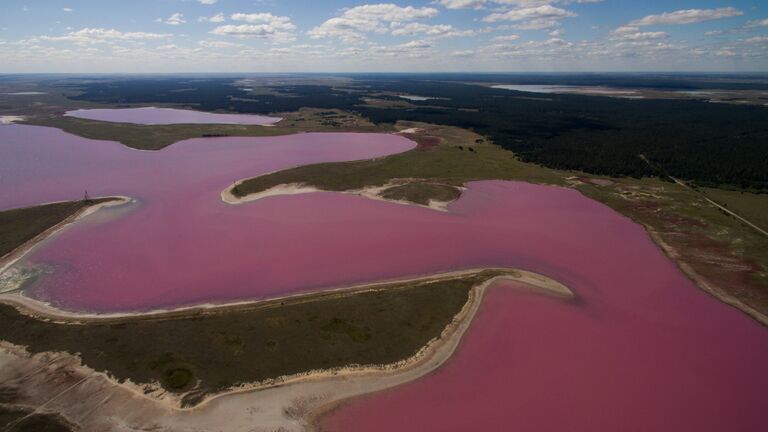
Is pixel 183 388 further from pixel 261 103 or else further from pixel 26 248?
pixel 261 103

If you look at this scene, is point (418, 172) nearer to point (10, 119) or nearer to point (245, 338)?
point (245, 338)

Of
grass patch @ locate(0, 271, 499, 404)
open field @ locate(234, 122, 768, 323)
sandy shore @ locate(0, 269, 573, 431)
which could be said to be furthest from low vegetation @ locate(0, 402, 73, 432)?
open field @ locate(234, 122, 768, 323)

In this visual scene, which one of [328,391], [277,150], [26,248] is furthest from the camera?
[277,150]

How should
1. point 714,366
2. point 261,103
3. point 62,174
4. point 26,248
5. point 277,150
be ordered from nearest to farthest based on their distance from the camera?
point 714,366
point 26,248
point 62,174
point 277,150
point 261,103

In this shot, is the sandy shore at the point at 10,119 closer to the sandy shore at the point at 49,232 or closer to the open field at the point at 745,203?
the sandy shore at the point at 49,232

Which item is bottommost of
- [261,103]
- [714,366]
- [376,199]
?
[714,366]

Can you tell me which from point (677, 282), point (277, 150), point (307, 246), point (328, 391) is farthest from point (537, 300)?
point (277, 150)
